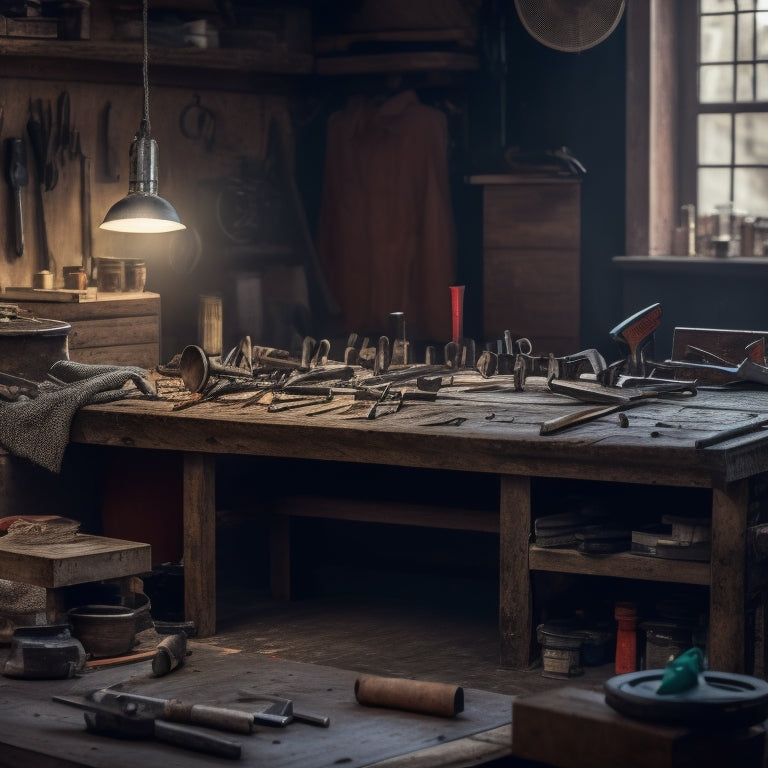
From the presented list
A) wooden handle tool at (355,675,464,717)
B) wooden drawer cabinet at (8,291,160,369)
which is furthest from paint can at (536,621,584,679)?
wooden drawer cabinet at (8,291,160,369)

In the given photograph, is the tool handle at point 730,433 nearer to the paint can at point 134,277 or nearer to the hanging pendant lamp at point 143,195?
the hanging pendant lamp at point 143,195

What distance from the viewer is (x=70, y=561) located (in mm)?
5352

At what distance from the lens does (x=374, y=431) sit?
5469mm

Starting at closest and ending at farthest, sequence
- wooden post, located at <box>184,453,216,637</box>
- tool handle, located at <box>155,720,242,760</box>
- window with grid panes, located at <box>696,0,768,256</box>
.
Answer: tool handle, located at <box>155,720,242,760</box>, wooden post, located at <box>184,453,216,637</box>, window with grid panes, located at <box>696,0,768,256</box>

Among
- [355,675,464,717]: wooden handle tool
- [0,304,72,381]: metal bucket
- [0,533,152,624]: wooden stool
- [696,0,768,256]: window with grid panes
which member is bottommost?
[355,675,464,717]: wooden handle tool

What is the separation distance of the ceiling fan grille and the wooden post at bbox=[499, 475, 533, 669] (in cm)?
364

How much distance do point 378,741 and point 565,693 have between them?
510 millimetres

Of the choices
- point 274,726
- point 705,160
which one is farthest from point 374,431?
point 705,160

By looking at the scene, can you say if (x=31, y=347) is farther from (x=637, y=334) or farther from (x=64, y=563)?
(x=637, y=334)

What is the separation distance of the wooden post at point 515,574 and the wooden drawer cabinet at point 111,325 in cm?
305

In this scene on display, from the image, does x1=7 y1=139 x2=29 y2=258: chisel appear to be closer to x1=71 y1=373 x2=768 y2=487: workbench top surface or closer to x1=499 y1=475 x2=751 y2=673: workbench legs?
x1=71 y1=373 x2=768 y2=487: workbench top surface

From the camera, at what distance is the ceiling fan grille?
27.4 ft

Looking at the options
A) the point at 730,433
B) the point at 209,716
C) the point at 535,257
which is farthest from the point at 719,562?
the point at 535,257

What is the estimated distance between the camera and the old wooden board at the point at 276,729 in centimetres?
411
